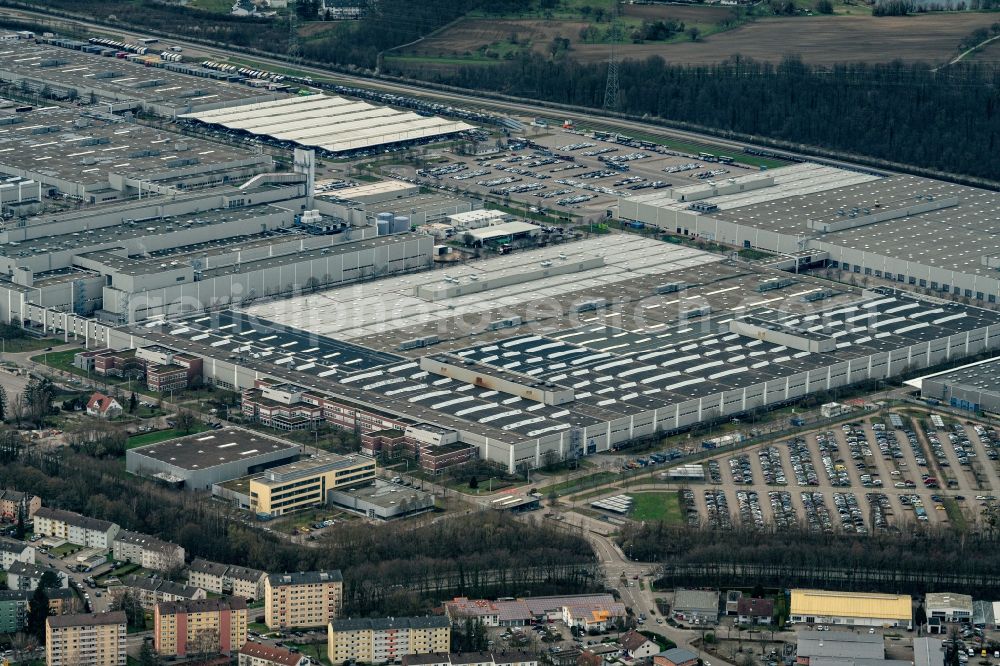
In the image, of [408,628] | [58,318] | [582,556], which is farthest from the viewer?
[58,318]

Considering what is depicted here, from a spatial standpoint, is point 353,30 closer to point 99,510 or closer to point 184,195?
point 184,195

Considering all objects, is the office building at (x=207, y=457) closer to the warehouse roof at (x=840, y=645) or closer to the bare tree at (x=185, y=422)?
the bare tree at (x=185, y=422)

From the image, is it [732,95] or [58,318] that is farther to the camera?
[732,95]

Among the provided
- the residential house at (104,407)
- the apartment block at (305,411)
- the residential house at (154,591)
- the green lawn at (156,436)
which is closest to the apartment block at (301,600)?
the residential house at (154,591)

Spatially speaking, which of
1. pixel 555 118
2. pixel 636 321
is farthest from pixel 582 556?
pixel 555 118

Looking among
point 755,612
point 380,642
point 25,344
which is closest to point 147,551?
point 380,642

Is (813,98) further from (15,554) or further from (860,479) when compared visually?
(15,554)

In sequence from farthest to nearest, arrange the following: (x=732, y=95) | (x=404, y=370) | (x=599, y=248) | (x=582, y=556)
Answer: (x=732, y=95) → (x=599, y=248) → (x=404, y=370) → (x=582, y=556)
